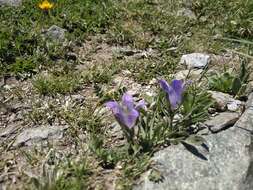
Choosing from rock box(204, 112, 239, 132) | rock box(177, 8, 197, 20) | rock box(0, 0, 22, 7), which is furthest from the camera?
rock box(177, 8, 197, 20)

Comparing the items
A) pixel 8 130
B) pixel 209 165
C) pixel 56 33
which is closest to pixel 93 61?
pixel 56 33

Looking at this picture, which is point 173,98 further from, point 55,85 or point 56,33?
point 56,33

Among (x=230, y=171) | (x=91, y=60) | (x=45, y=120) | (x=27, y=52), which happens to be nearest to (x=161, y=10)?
(x=91, y=60)

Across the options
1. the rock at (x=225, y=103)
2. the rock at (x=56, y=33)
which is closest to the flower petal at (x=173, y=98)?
the rock at (x=225, y=103)

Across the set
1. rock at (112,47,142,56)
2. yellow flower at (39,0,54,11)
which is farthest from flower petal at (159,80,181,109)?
yellow flower at (39,0,54,11)

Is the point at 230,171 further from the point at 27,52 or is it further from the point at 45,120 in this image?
the point at 27,52

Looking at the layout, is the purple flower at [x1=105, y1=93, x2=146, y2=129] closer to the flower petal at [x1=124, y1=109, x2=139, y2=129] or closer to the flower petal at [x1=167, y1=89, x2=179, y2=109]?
the flower petal at [x1=124, y1=109, x2=139, y2=129]
